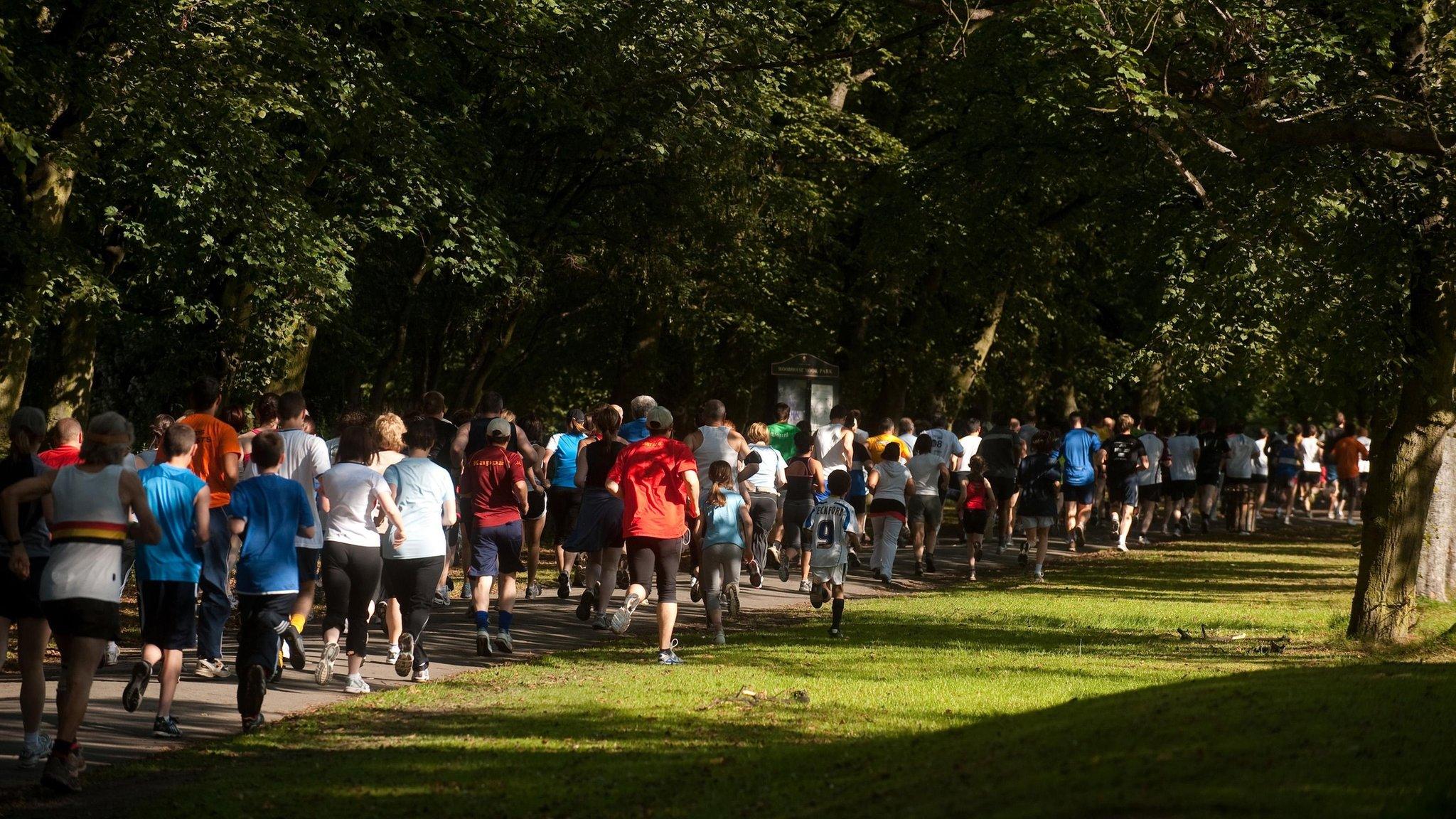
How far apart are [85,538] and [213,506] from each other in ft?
13.0

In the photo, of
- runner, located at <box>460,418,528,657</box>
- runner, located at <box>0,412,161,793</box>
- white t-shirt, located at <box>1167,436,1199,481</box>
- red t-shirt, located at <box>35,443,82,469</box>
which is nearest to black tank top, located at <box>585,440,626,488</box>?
runner, located at <box>460,418,528,657</box>

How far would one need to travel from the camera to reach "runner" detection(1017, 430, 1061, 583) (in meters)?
20.3

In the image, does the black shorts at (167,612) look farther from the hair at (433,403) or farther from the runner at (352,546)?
the hair at (433,403)

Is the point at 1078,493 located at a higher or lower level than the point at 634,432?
lower

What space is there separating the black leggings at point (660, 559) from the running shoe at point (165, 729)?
401cm

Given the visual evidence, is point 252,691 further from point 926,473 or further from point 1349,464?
point 1349,464

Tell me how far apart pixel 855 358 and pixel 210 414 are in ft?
71.5

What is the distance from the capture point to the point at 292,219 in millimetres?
16531

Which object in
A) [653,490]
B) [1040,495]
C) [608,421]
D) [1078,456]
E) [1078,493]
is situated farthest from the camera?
[1078,493]

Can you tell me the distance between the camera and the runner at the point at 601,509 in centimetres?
1457

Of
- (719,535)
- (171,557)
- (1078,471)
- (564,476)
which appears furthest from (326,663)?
(1078,471)

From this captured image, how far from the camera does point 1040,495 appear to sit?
20359mm

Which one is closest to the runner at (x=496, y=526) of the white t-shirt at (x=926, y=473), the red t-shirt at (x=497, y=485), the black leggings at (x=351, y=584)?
the red t-shirt at (x=497, y=485)

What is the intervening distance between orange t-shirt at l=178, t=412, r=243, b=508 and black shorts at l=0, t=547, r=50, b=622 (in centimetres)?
289
